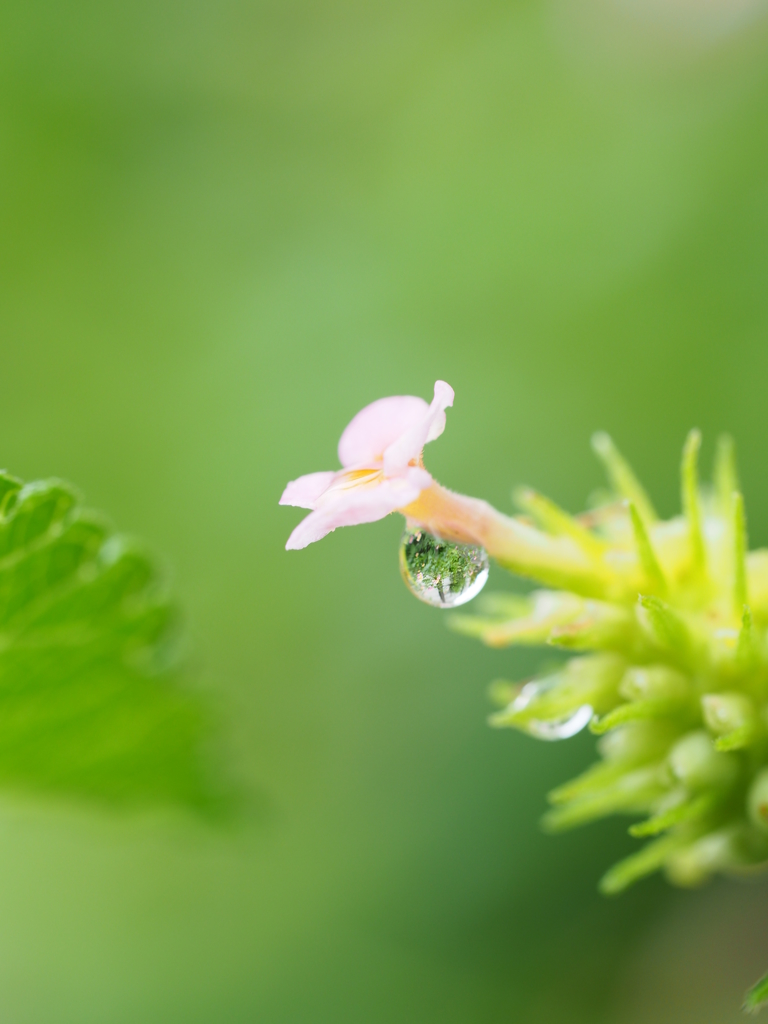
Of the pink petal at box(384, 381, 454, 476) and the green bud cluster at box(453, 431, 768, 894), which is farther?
the green bud cluster at box(453, 431, 768, 894)

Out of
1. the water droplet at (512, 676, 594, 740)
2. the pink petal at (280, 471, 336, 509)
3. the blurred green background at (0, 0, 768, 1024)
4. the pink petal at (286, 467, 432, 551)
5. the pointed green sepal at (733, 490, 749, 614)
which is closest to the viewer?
the pink petal at (286, 467, 432, 551)

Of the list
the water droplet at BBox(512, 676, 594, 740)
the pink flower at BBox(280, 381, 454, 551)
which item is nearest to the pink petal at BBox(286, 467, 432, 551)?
the pink flower at BBox(280, 381, 454, 551)

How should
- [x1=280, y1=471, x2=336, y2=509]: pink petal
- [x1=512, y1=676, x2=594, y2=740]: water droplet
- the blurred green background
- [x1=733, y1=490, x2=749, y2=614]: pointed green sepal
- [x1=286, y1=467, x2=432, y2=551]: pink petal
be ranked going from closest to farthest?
[x1=286, y1=467, x2=432, y2=551]: pink petal, [x1=280, y1=471, x2=336, y2=509]: pink petal, [x1=733, y1=490, x2=749, y2=614]: pointed green sepal, [x1=512, y1=676, x2=594, y2=740]: water droplet, the blurred green background

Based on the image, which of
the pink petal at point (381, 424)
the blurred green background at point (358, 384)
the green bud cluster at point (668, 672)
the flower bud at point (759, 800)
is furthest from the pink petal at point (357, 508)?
the blurred green background at point (358, 384)

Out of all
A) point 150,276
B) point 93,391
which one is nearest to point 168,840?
point 93,391

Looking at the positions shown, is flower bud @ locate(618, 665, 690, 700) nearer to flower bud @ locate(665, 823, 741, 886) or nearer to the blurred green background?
flower bud @ locate(665, 823, 741, 886)
